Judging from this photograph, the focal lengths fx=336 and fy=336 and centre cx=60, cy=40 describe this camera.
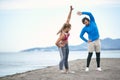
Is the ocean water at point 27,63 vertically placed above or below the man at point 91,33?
below

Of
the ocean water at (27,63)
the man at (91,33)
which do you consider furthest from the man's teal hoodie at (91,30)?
the ocean water at (27,63)

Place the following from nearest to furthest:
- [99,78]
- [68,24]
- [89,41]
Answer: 1. [99,78]
2. [68,24]
3. [89,41]

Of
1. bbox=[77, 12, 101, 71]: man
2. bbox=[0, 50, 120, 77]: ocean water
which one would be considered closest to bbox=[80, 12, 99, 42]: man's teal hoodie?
bbox=[77, 12, 101, 71]: man

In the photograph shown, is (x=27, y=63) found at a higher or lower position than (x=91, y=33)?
lower

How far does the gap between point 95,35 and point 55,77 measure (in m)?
1.93

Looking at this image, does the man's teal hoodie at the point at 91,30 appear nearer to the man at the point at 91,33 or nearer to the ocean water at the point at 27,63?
the man at the point at 91,33

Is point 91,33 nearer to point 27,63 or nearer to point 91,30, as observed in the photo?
point 91,30

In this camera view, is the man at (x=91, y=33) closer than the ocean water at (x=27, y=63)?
Yes

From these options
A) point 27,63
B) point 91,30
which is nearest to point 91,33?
point 91,30

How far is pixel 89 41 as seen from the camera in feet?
33.9

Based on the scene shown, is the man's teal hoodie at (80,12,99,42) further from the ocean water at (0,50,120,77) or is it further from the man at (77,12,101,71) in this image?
the ocean water at (0,50,120,77)

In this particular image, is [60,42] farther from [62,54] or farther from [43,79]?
[43,79]

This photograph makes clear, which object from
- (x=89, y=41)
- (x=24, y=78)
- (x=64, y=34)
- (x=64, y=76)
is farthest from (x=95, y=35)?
(x=24, y=78)

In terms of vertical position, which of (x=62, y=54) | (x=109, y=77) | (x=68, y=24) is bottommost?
(x=109, y=77)
